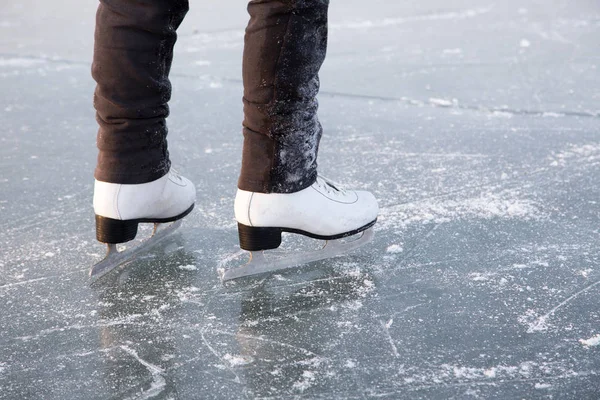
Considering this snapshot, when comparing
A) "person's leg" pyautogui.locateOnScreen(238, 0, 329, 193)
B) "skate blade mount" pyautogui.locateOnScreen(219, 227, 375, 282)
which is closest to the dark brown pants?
"person's leg" pyautogui.locateOnScreen(238, 0, 329, 193)

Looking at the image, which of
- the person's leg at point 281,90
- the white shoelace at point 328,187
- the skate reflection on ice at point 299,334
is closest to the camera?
the skate reflection on ice at point 299,334

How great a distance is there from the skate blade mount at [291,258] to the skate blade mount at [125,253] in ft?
0.69

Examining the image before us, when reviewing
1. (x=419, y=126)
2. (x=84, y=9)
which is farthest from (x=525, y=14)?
(x=84, y=9)

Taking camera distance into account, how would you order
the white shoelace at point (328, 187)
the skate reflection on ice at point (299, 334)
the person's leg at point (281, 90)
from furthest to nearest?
the white shoelace at point (328, 187)
the person's leg at point (281, 90)
the skate reflection on ice at point (299, 334)

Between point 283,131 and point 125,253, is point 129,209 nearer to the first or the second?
point 125,253

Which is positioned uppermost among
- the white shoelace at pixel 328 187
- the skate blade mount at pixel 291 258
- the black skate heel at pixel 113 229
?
the white shoelace at pixel 328 187

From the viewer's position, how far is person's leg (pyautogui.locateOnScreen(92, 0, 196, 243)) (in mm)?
1393

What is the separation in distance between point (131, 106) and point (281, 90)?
29 centimetres

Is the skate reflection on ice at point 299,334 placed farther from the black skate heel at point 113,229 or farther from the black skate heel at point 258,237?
the black skate heel at point 113,229

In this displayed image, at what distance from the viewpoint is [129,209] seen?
4.90ft

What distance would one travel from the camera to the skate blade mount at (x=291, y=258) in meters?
1.49

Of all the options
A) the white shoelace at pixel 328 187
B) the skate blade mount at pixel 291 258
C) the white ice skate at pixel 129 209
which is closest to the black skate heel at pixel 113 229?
the white ice skate at pixel 129 209

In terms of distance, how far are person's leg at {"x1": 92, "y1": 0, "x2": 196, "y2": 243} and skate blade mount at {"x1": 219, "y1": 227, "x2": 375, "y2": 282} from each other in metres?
0.22

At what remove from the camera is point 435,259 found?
5.06ft
